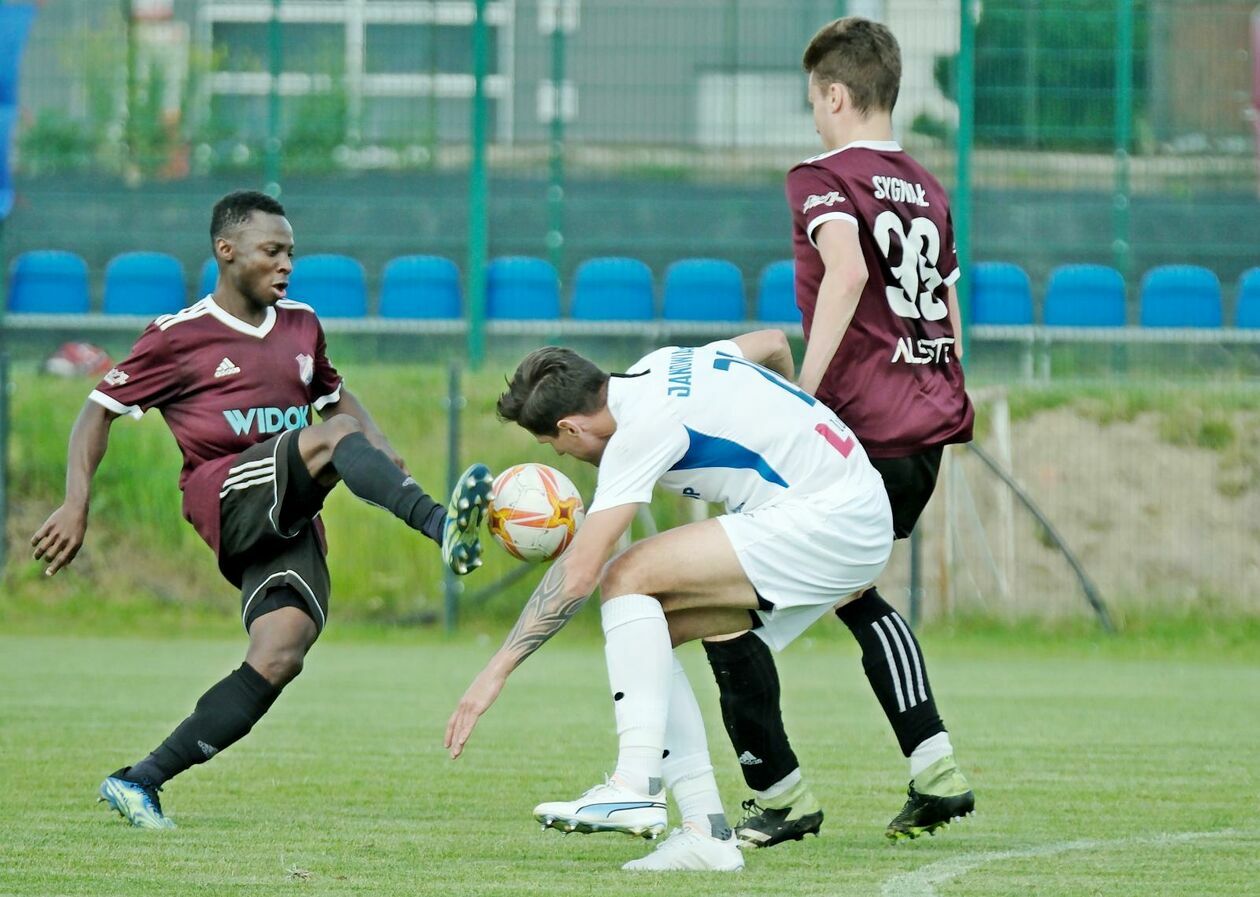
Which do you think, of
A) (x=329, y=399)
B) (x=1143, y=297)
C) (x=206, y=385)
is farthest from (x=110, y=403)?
(x=1143, y=297)

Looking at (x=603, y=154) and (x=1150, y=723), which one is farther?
(x=603, y=154)

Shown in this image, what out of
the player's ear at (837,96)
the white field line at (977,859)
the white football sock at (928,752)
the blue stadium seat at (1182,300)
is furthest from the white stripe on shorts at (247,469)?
the blue stadium seat at (1182,300)

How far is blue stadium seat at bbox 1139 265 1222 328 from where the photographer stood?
17.2 m

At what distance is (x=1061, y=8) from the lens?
17.5 meters

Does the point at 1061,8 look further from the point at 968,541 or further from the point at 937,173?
the point at 968,541

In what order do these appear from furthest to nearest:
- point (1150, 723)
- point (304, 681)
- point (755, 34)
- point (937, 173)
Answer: point (755, 34) → point (937, 173) → point (304, 681) → point (1150, 723)

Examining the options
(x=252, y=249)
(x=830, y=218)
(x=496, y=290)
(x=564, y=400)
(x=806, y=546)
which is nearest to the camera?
(x=564, y=400)

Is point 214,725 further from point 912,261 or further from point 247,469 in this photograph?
point 912,261

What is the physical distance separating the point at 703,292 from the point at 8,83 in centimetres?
633

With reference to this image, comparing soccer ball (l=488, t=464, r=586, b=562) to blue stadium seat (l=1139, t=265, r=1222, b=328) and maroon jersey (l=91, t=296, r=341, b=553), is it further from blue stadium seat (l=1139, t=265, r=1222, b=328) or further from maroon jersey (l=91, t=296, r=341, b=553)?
blue stadium seat (l=1139, t=265, r=1222, b=328)

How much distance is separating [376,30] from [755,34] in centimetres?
346

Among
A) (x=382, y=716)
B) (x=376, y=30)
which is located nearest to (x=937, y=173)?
(x=376, y=30)

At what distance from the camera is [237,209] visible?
263 inches

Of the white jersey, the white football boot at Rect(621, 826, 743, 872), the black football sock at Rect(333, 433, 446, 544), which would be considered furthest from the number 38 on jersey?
the white football boot at Rect(621, 826, 743, 872)
